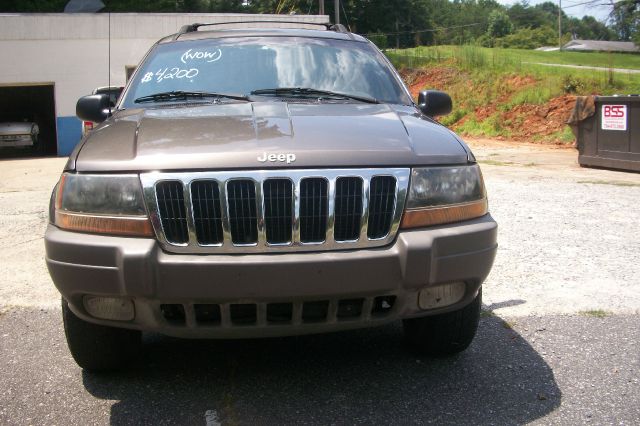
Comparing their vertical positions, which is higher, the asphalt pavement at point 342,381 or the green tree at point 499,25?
the green tree at point 499,25

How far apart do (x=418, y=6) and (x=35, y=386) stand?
80312 mm

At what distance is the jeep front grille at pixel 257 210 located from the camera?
2850 mm

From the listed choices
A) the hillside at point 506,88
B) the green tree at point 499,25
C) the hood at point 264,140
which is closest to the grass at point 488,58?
the hillside at point 506,88

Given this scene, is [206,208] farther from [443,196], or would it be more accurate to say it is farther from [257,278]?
[443,196]

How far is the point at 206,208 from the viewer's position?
2859 mm

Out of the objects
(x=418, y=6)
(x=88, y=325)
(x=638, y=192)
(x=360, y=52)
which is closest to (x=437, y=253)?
(x=88, y=325)

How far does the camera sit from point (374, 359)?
3752 mm

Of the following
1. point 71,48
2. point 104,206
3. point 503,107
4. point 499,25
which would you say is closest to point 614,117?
point 104,206

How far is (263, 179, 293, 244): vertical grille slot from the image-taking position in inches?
113

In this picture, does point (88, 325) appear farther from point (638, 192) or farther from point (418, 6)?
point (418, 6)

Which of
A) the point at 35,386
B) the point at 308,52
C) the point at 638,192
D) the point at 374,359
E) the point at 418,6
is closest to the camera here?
the point at 35,386

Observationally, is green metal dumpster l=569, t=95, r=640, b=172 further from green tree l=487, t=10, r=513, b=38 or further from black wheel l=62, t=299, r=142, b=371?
green tree l=487, t=10, r=513, b=38

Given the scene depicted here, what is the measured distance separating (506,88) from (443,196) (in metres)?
25.6

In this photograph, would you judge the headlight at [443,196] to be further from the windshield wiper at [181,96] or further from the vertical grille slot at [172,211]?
the windshield wiper at [181,96]
